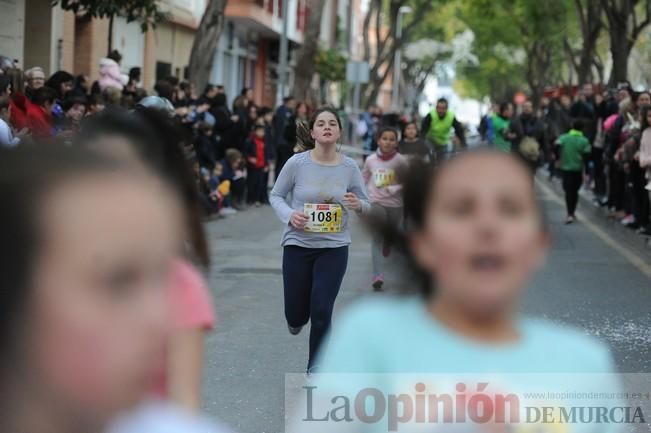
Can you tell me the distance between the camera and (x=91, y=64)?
25.1 m

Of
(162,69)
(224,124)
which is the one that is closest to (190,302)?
(224,124)

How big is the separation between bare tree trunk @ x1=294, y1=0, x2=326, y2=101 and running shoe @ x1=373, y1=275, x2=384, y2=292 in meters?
20.0

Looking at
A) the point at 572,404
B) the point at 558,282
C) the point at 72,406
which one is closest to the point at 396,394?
the point at 572,404

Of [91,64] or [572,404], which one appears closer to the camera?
[572,404]

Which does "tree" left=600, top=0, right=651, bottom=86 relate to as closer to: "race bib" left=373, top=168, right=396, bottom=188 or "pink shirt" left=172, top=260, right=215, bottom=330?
"race bib" left=373, top=168, right=396, bottom=188

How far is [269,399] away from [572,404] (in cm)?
484

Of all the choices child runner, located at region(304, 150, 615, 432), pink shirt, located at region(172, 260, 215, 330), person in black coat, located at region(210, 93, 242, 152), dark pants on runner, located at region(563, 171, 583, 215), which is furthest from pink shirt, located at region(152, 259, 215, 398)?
person in black coat, located at region(210, 93, 242, 152)

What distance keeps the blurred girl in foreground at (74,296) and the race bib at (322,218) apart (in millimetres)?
6105

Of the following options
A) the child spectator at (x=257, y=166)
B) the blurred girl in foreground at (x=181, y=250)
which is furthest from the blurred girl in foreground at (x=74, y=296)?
the child spectator at (x=257, y=166)

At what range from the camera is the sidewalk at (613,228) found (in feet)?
52.8

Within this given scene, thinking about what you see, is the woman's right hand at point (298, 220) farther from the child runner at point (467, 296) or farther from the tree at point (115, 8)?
the tree at point (115, 8)

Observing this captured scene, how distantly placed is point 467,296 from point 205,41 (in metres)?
20.7

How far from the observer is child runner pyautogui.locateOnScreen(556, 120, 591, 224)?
19609 millimetres

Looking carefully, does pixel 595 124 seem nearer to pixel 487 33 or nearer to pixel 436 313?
pixel 436 313
